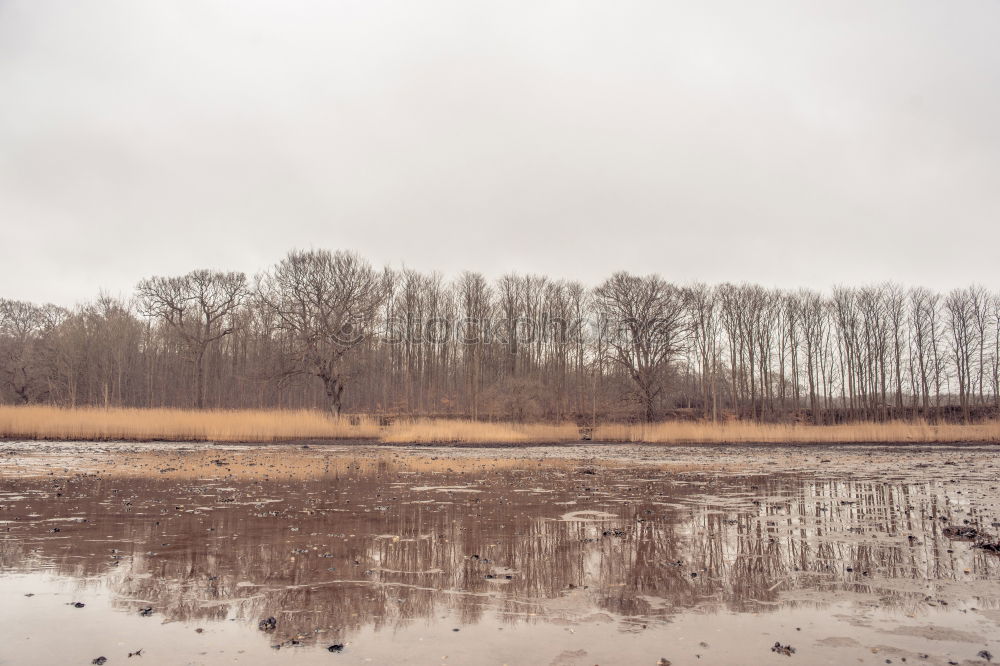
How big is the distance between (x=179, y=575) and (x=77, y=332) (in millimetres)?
59378

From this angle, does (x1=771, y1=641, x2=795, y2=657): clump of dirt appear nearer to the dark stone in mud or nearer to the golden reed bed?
the dark stone in mud

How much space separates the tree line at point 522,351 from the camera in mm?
49719

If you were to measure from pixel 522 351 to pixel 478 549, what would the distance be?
5501 cm

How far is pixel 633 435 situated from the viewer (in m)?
38.6

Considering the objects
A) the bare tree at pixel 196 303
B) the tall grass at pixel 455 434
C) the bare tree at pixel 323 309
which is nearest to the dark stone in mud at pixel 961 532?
the tall grass at pixel 455 434

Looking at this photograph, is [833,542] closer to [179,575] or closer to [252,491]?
[179,575]

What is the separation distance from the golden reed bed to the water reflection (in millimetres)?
18408

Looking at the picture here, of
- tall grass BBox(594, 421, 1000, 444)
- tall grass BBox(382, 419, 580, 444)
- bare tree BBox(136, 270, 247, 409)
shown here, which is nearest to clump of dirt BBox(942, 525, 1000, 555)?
tall grass BBox(594, 421, 1000, 444)

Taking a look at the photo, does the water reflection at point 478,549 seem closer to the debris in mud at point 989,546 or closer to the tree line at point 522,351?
the debris in mud at point 989,546

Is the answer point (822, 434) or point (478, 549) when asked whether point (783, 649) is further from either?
point (822, 434)

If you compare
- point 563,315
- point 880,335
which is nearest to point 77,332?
point 563,315

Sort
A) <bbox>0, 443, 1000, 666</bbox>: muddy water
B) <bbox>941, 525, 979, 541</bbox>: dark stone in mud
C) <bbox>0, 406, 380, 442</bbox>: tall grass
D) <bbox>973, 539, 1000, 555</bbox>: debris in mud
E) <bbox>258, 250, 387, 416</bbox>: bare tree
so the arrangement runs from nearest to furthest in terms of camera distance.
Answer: <bbox>0, 443, 1000, 666</bbox>: muddy water
<bbox>973, 539, 1000, 555</bbox>: debris in mud
<bbox>941, 525, 979, 541</bbox>: dark stone in mud
<bbox>0, 406, 380, 442</bbox>: tall grass
<bbox>258, 250, 387, 416</bbox>: bare tree

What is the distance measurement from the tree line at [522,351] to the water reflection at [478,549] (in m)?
32.6

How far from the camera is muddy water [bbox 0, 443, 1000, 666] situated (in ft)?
17.1
